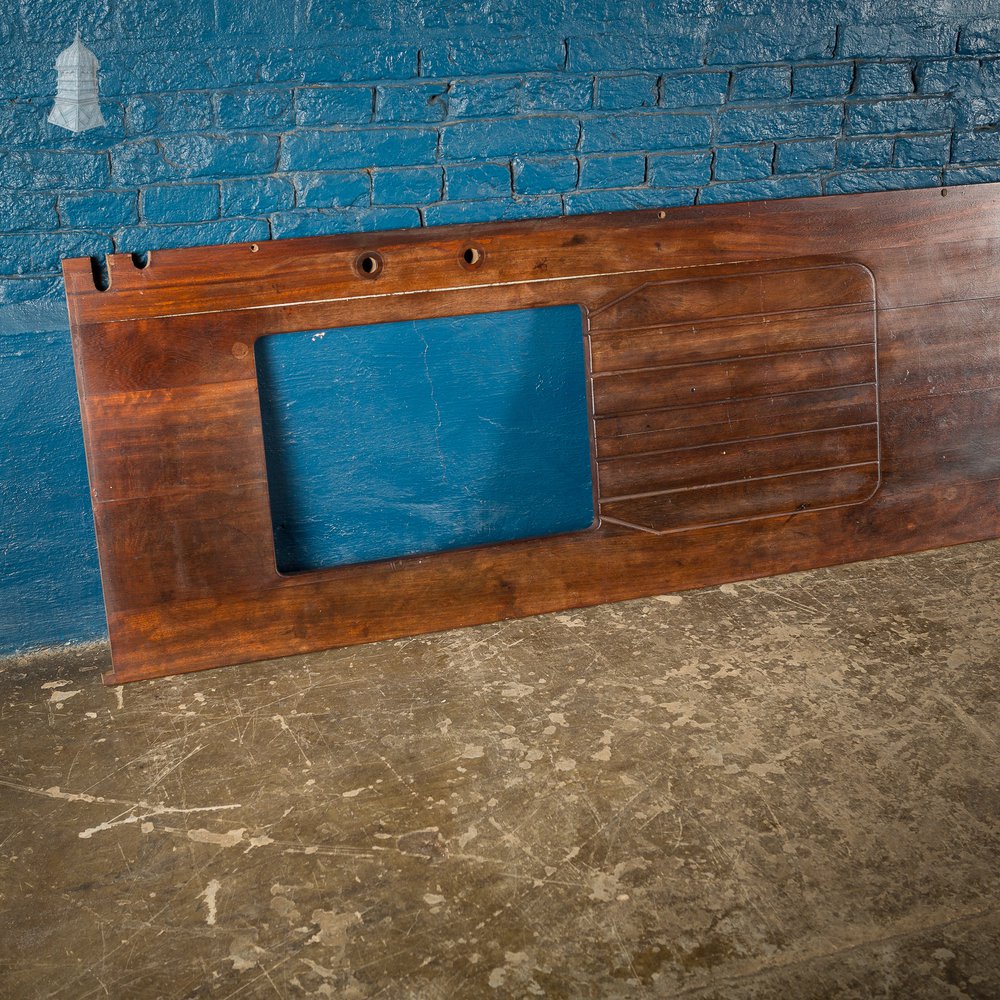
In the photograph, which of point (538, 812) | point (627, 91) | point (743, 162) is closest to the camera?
point (538, 812)

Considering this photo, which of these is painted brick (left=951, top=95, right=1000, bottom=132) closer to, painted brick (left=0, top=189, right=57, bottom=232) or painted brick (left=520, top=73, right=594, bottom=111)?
painted brick (left=520, top=73, right=594, bottom=111)

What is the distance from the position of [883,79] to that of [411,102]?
1.39 m

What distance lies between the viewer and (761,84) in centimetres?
295

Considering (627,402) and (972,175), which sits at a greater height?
(972,175)

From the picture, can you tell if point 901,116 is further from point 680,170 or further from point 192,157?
point 192,157

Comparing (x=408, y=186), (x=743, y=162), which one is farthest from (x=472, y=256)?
(x=743, y=162)

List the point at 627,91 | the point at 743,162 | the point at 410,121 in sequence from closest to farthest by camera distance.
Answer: the point at 410,121 → the point at 627,91 → the point at 743,162

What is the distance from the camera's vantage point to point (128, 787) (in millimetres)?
2258

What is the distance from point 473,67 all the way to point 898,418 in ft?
5.18

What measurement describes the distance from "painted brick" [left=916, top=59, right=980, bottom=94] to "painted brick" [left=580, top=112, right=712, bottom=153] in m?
0.69

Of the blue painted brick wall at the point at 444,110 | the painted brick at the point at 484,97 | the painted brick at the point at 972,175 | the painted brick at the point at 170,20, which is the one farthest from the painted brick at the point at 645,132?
the painted brick at the point at 170,20

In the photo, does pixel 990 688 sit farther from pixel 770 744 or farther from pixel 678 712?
Answer: pixel 678 712

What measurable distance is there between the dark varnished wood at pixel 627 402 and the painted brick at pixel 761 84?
1.03 ft

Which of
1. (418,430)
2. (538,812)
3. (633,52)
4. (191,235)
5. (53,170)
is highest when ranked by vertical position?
(633,52)
